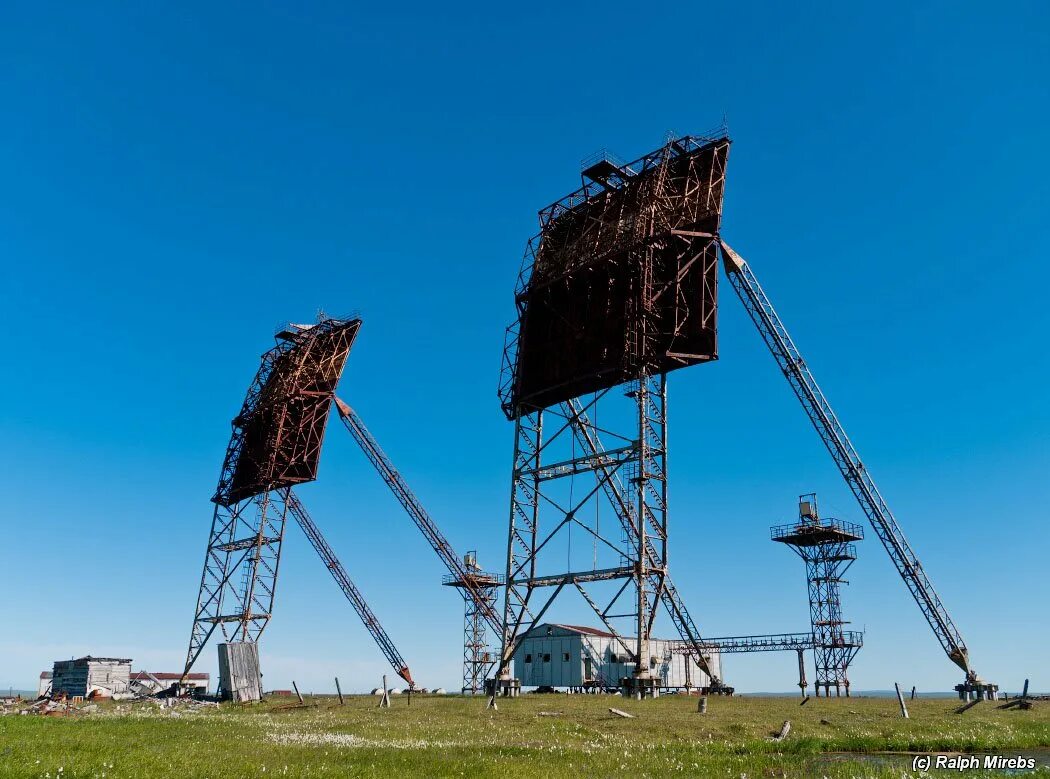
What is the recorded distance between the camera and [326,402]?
64.6m

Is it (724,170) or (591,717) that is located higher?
(724,170)

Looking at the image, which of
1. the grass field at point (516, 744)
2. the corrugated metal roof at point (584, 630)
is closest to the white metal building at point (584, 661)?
Result: the corrugated metal roof at point (584, 630)

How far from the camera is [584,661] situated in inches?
2159

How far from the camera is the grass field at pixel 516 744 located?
14.6 meters

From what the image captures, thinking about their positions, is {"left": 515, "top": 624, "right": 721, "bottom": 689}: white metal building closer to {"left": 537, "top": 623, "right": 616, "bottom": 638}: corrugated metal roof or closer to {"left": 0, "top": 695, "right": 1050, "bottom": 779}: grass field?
{"left": 537, "top": 623, "right": 616, "bottom": 638}: corrugated metal roof

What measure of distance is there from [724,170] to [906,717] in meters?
29.1

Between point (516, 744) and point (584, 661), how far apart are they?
121 feet

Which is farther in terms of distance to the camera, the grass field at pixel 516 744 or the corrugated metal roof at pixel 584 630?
the corrugated metal roof at pixel 584 630

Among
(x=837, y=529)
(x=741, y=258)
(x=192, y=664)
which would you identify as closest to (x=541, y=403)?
(x=741, y=258)

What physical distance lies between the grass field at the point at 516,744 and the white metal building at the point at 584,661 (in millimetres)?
25341

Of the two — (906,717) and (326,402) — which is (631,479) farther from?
(326,402)

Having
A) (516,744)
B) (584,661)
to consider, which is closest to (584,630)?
(584,661)

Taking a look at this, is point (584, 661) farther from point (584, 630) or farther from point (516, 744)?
point (516, 744)

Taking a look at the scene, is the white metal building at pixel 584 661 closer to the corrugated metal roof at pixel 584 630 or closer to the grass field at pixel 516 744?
the corrugated metal roof at pixel 584 630
